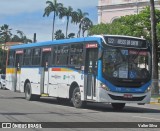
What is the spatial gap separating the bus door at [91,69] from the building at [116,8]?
46.5 meters

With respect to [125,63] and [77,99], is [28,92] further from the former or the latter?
[125,63]

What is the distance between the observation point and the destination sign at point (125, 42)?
1952 centimetres

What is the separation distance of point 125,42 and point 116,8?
166 feet

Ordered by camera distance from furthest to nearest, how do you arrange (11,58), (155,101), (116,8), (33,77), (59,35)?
1. (59,35)
2. (116,8)
3. (155,101)
4. (11,58)
5. (33,77)

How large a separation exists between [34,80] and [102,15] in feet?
155

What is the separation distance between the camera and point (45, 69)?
80.2 ft

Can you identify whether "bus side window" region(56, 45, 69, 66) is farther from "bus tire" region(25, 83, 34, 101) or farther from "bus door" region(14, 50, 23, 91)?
"bus door" region(14, 50, 23, 91)

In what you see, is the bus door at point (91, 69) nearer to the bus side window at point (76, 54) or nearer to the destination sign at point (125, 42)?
the bus side window at point (76, 54)

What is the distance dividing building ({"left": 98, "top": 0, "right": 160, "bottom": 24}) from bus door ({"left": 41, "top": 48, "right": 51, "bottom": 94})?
→ 1679 inches

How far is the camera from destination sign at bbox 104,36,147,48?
64.0 ft

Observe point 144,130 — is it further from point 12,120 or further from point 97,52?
point 97,52

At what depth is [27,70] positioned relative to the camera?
87.4 feet

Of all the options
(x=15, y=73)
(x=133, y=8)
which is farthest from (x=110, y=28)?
(x=15, y=73)

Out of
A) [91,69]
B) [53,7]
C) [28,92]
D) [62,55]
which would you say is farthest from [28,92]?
[53,7]
